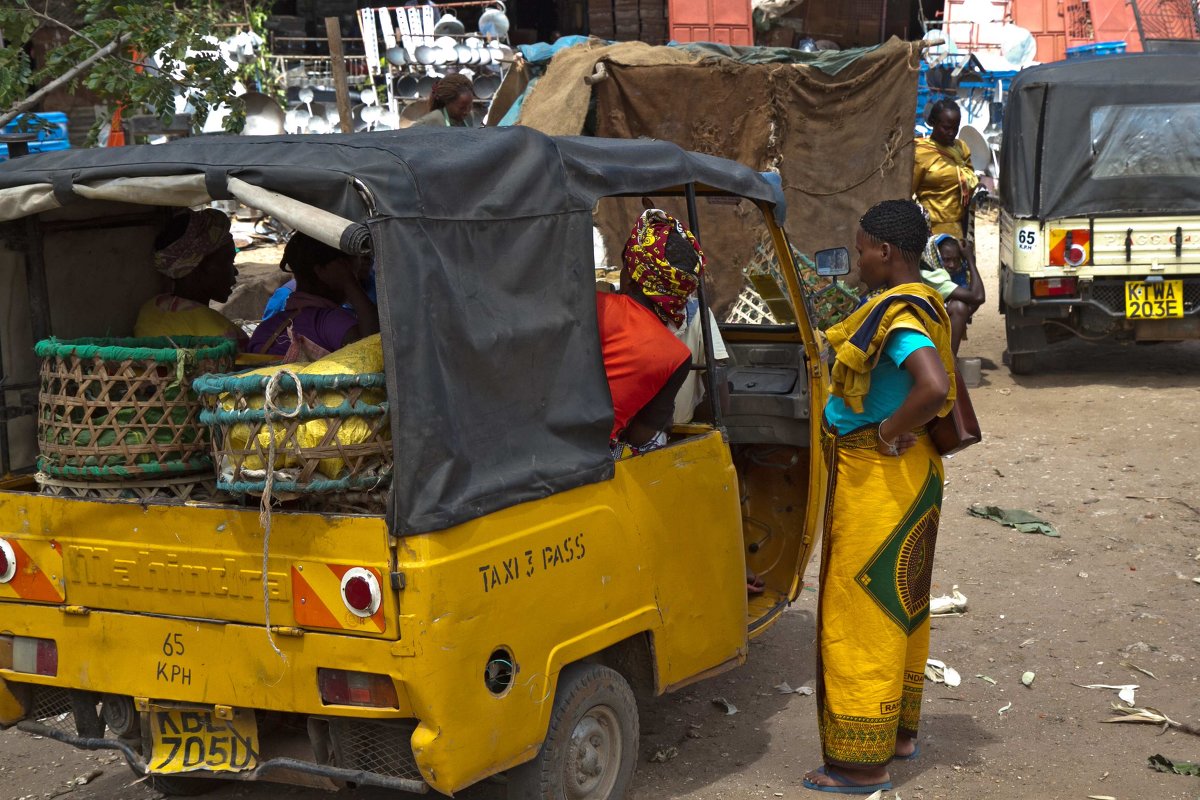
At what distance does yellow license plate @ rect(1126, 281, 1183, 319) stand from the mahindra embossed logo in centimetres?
844

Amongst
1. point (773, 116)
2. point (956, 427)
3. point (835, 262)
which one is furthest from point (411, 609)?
point (773, 116)

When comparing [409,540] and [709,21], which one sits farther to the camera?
[709,21]

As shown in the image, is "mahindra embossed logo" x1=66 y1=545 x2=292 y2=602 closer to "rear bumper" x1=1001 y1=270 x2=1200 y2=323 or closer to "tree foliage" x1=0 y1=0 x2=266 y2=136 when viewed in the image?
"tree foliage" x1=0 y1=0 x2=266 y2=136

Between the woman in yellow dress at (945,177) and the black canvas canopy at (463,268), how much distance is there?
7.94m

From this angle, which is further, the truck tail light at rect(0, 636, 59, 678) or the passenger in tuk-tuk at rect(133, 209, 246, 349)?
the passenger in tuk-tuk at rect(133, 209, 246, 349)

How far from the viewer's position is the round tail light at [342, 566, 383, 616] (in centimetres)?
313

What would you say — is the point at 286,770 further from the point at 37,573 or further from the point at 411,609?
the point at 37,573

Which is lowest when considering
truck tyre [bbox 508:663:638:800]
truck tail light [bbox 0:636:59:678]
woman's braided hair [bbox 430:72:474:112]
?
truck tyre [bbox 508:663:638:800]

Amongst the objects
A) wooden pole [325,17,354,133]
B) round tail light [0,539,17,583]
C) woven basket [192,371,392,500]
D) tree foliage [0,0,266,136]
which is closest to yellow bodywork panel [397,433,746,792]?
woven basket [192,371,392,500]

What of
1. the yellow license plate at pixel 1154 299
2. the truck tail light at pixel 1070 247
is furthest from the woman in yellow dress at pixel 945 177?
the yellow license plate at pixel 1154 299

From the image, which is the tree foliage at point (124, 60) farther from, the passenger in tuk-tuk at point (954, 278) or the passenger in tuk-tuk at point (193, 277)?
the passenger in tuk-tuk at point (954, 278)

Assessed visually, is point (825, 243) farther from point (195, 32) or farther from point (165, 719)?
point (165, 719)

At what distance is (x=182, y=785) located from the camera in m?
4.34

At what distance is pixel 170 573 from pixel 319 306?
40.8 inches
